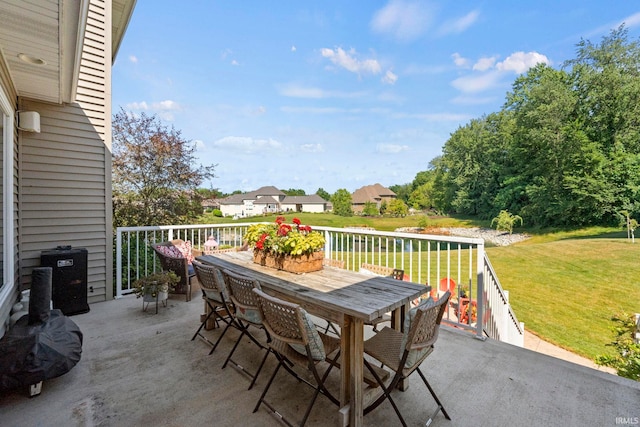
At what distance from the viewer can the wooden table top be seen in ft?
5.90

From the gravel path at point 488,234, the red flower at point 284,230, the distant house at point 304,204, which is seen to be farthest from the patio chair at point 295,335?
the distant house at point 304,204

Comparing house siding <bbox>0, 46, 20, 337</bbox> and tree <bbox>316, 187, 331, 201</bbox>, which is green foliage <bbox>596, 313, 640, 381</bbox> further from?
tree <bbox>316, 187, 331, 201</bbox>

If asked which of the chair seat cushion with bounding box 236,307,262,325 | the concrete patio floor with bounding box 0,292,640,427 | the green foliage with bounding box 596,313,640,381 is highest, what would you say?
the chair seat cushion with bounding box 236,307,262,325

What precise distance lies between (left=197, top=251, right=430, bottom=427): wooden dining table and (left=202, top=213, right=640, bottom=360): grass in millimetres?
4983

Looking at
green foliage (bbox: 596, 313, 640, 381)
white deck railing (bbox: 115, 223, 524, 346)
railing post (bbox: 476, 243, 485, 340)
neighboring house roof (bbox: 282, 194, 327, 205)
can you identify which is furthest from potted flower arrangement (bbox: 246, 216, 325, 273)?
neighboring house roof (bbox: 282, 194, 327, 205)

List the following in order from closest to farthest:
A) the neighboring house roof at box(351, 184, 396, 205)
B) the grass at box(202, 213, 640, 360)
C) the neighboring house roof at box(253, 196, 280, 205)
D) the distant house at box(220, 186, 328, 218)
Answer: the grass at box(202, 213, 640, 360) → the distant house at box(220, 186, 328, 218) → the neighboring house roof at box(253, 196, 280, 205) → the neighboring house roof at box(351, 184, 396, 205)

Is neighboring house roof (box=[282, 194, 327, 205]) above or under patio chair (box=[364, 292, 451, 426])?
above

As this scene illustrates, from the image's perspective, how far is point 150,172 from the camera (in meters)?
7.64

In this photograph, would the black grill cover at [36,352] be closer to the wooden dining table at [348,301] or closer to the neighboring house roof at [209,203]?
the wooden dining table at [348,301]

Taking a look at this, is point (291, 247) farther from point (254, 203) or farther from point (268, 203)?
point (254, 203)

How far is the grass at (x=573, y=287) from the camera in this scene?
591 centimetres

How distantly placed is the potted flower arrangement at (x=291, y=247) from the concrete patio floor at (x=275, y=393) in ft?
3.01

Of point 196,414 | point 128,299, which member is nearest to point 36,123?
point 128,299

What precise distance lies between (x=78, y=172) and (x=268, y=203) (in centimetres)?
3735
